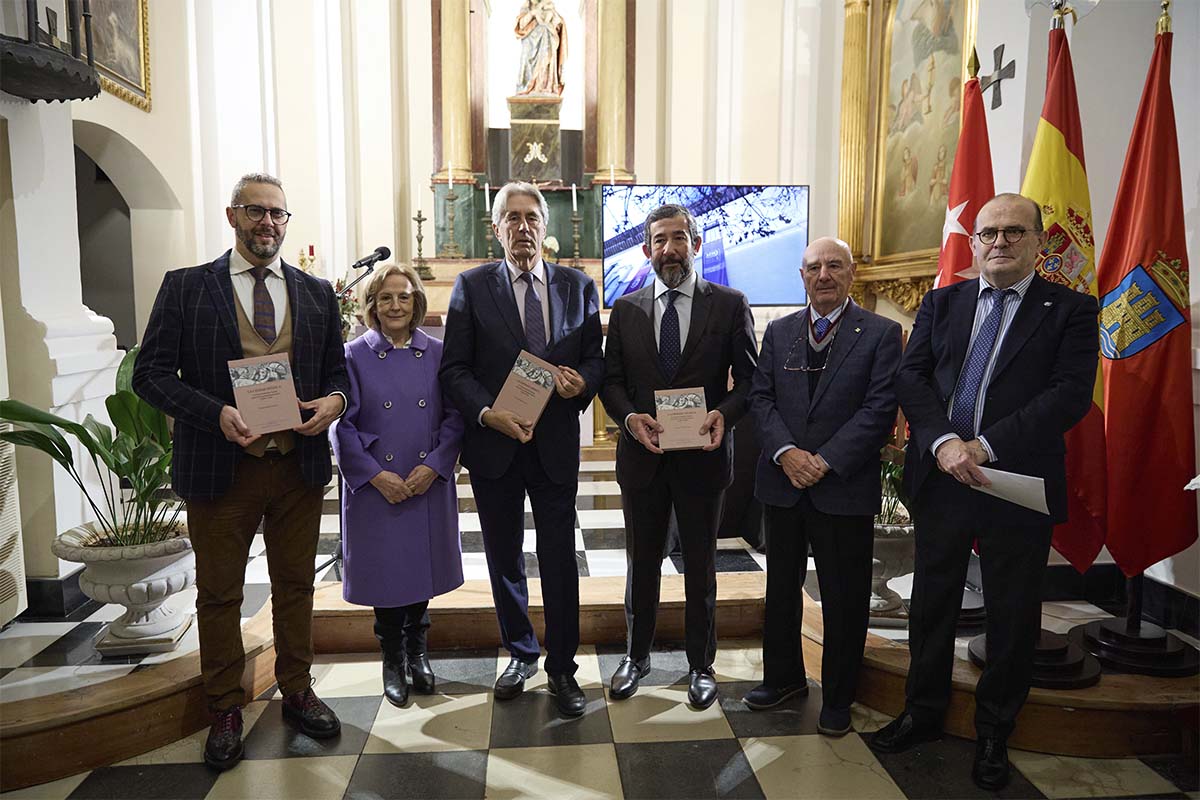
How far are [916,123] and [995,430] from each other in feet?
12.3

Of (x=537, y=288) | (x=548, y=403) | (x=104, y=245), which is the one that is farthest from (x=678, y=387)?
(x=104, y=245)

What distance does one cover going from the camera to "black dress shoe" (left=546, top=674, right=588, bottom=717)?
2.66 meters

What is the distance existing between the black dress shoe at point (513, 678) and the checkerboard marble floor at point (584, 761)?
0.03 m

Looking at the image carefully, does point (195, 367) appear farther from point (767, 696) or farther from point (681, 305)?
point (767, 696)

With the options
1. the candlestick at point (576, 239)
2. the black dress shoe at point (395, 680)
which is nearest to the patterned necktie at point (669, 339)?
the black dress shoe at point (395, 680)

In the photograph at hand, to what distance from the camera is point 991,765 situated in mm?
2293

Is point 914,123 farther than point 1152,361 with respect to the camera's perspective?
Yes

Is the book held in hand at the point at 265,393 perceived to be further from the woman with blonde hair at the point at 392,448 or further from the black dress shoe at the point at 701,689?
the black dress shoe at the point at 701,689

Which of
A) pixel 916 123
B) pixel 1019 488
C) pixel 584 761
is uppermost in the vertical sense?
pixel 916 123

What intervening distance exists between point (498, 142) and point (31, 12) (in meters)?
5.72

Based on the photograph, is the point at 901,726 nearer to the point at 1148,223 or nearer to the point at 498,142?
the point at 1148,223

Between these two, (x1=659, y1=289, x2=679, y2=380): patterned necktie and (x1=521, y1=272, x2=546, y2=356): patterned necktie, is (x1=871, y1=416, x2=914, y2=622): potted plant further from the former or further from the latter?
(x1=521, y1=272, x2=546, y2=356): patterned necktie

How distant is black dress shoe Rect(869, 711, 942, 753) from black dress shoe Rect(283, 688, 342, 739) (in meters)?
1.69

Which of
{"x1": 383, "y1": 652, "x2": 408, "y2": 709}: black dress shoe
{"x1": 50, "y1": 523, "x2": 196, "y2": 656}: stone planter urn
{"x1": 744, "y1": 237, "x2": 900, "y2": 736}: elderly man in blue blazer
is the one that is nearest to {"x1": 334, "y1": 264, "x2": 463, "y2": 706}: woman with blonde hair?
{"x1": 383, "y1": 652, "x2": 408, "y2": 709}: black dress shoe
